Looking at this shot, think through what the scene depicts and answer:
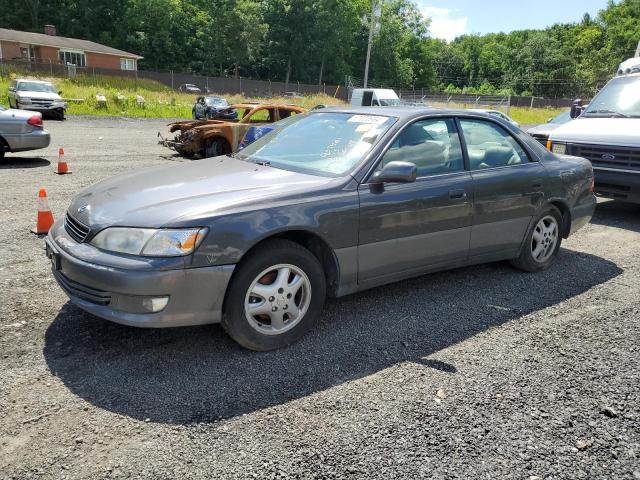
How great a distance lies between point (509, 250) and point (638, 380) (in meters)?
1.81

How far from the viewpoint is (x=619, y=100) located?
844 cm

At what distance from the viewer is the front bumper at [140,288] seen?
3023mm

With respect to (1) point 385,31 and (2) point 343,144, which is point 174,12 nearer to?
(1) point 385,31

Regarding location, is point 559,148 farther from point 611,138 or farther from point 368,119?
point 368,119

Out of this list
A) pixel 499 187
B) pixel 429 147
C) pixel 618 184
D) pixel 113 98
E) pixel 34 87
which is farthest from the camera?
pixel 113 98

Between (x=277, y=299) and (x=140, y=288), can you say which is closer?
(x=140, y=288)

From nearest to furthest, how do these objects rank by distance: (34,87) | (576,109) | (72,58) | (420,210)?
(420,210)
(576,109)
(34,87)
(72,58)

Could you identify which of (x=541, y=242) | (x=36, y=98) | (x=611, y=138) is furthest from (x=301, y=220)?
(x=36, y=98)

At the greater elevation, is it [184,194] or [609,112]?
[609,112]

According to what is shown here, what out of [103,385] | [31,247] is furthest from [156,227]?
[31,247]

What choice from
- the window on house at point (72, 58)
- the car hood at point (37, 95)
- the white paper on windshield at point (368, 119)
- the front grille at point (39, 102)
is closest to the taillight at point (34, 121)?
the white paper on windshield at point (368, 119)

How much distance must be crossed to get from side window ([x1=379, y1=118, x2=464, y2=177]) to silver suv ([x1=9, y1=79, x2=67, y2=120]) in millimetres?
23039

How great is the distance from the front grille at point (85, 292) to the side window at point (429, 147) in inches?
84.8

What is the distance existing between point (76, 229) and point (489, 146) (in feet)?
11.6
